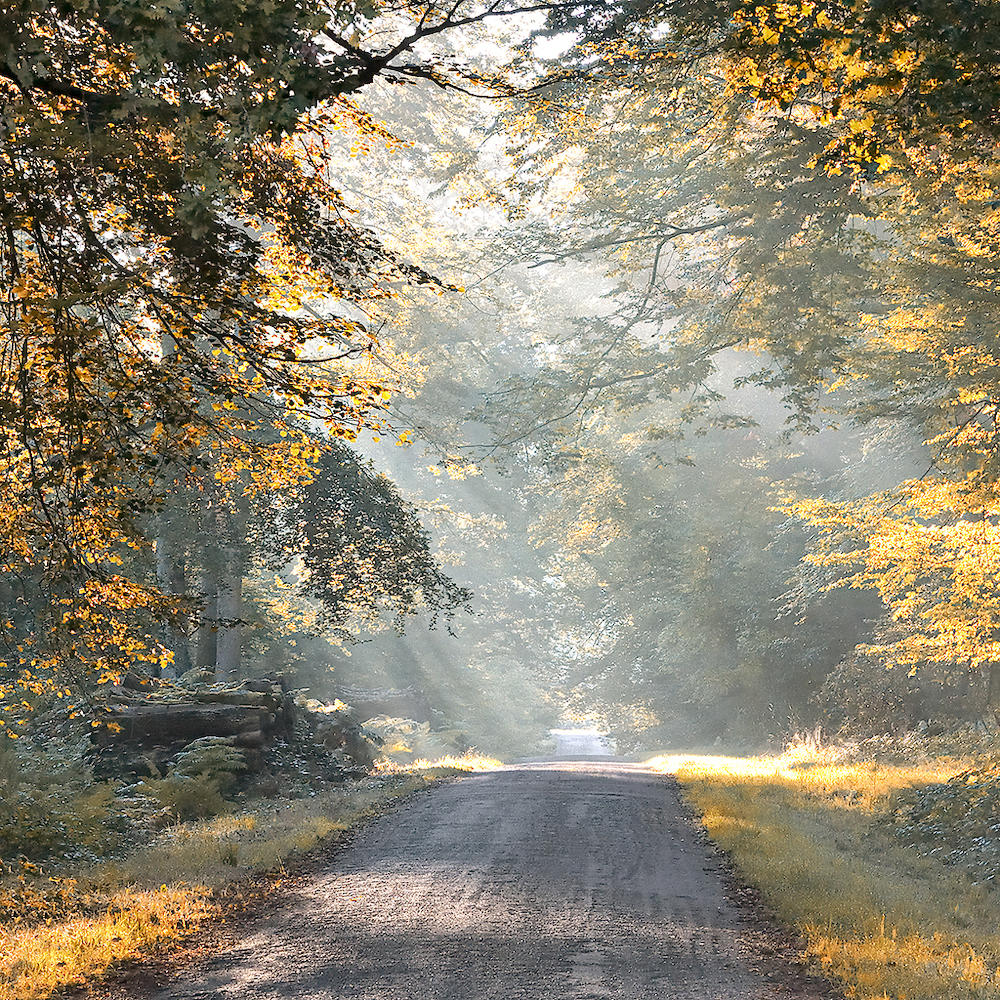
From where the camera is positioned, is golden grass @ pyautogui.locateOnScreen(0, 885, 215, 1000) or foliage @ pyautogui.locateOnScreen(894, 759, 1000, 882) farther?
foliage @ pyautogui.locateOnScreen(894, 759, 1000, 882)

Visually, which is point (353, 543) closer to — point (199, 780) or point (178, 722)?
point (178, 722)

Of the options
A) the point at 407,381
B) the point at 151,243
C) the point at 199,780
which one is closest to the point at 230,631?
the point at 199,780

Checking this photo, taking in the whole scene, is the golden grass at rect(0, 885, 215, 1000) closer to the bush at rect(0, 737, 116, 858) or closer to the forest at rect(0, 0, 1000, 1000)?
the forest at rect(0, 0, 1000, 1000)

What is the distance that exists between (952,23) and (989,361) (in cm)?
669

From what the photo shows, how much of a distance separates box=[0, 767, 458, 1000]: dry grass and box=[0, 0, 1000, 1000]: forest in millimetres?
86

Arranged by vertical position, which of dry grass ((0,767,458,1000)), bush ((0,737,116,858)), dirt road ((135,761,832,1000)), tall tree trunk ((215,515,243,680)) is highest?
tall tree trunk ((215,515,243,680))

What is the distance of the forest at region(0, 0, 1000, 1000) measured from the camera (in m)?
6.31

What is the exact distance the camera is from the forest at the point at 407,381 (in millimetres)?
6312

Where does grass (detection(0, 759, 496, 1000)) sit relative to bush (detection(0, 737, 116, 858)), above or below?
below

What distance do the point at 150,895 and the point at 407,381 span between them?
2047cm

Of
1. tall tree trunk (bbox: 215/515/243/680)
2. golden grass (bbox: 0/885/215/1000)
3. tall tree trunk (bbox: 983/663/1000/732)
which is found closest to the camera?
golden grass (bbox: 0/885/215/1000)

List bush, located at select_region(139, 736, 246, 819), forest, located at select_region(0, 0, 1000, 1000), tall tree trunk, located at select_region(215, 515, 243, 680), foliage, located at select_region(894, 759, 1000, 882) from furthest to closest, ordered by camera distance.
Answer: tall tree trunk, located at select_region(215, 515, 243, 680) < bush, located at select_region(139, 736, 246, 819) < foliage, located at select_region(894, 759, 1000, 882) < forest, located at select_region(0, 0, 1000, 1000)

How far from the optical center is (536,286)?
51531 mm

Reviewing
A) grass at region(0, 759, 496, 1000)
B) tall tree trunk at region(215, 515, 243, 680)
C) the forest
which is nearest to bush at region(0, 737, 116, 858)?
the forest
